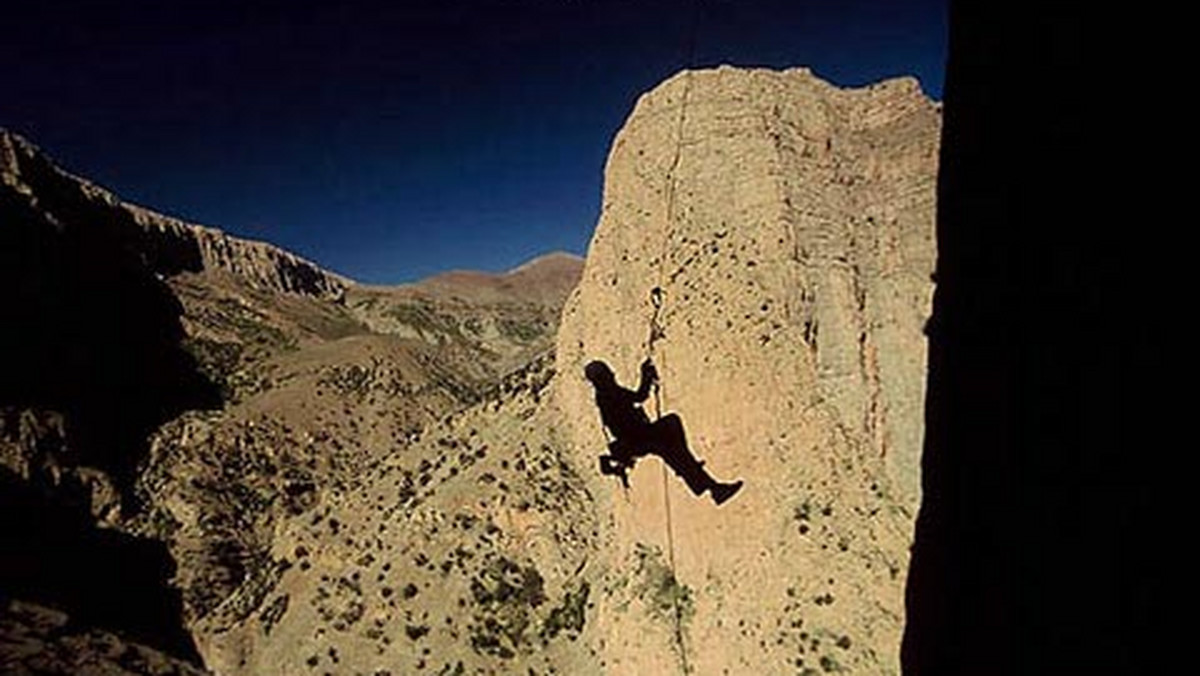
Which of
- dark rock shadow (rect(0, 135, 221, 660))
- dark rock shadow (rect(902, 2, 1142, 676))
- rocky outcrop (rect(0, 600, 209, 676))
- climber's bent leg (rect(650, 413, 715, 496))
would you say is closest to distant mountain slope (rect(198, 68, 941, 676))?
dark rock shadow (rect(0, 135, 221, 660))

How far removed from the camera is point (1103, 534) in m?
5.79

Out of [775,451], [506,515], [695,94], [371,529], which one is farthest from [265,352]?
[775,451]

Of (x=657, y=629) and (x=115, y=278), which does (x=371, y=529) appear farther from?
(x=115, y=278)

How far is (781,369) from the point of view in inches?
1495

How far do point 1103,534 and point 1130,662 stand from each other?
2.43 ft

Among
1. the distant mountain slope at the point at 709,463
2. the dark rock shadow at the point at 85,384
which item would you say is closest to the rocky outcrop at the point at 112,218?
the dark rock shadow at the point at 85,384

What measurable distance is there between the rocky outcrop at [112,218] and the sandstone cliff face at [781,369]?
7545 cm

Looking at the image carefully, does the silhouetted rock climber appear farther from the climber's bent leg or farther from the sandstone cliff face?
the sandstone cliff face

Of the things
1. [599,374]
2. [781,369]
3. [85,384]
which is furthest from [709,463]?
[85,384]

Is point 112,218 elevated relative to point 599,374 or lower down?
elevated

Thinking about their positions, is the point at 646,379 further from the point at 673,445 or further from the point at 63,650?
the point at 63,650

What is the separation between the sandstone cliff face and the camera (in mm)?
34438

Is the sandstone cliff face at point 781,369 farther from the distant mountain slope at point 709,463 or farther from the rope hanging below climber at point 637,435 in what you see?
the rope hanging below climber at point 637,435

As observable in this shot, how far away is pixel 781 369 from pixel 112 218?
121681 millimetres
